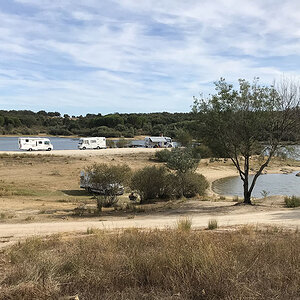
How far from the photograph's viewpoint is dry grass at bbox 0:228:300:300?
4805mm

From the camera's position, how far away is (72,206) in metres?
22.9

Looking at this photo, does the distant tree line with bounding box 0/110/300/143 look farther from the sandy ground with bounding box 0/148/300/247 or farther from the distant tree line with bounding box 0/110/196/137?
the sandy ground with bounding box 0/148/300/247

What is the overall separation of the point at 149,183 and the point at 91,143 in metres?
56.6

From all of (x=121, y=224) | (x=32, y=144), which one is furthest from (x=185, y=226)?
(x=32, y=144)

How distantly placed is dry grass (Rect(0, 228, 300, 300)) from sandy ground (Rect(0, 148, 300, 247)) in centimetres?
500

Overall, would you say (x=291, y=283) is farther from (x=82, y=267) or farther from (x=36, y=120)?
(x=36, y=120)

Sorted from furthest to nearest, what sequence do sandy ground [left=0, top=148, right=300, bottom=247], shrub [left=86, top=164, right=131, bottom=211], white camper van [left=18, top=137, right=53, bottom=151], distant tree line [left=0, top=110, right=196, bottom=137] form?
distant tree line [left=0, top=110, right=196, bottom=137] < white camper van [left=18, top=137, right=53, bottom=151] < shrub [left=86, top=164, right=131, bottom=211] < sandy ground [left=0, top=148, right=300, bottom=247]

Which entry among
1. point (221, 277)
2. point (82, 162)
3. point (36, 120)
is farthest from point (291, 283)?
point (36, 120)

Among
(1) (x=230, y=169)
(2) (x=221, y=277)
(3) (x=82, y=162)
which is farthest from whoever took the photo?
(1) (x=230, y=169)

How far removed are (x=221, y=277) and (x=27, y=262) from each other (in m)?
3.36

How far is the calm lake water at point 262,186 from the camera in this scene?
1459 inches

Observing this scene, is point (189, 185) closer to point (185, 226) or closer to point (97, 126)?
point (185, 226)

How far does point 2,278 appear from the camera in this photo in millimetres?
5578

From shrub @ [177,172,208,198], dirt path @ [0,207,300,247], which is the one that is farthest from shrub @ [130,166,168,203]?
dirt path @ [0,207,300,247]
